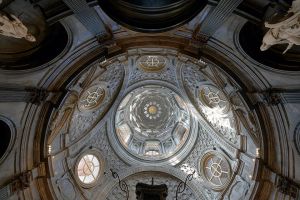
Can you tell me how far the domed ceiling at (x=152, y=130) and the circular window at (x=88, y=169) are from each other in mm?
55

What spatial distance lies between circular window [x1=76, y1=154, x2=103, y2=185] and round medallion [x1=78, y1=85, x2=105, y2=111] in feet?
9.57

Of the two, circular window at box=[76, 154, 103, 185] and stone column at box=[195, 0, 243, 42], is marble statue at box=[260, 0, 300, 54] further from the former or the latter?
circular window at box=[76, 154, 103, 185]

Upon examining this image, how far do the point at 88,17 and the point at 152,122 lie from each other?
13.8m

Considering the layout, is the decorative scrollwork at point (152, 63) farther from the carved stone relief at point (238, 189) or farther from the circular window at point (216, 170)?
the carved stone relief at point (238, 189)

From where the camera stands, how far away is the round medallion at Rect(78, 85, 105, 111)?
1541cm

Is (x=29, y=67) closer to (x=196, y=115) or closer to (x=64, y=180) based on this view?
(x=64, y=180)

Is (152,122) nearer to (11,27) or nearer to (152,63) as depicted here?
(152,63)

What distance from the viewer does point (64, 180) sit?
1468 cm

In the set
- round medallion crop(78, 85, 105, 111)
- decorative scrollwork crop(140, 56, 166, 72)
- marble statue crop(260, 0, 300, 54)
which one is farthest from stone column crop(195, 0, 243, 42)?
round medallion crop(78, 85, 105, 111)

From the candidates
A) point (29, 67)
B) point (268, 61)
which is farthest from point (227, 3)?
point (29, 67)

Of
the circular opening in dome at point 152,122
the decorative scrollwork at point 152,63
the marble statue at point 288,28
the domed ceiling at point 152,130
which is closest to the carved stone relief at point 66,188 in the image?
the domed ceiling at point 152,130

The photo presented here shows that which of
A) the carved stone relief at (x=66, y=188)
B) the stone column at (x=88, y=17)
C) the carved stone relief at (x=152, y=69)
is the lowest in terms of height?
the carved stone relief at (x=66, y=188)

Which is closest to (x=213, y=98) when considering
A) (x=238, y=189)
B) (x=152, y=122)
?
(x=238, y=189)

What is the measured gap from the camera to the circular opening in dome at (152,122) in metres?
20.2
